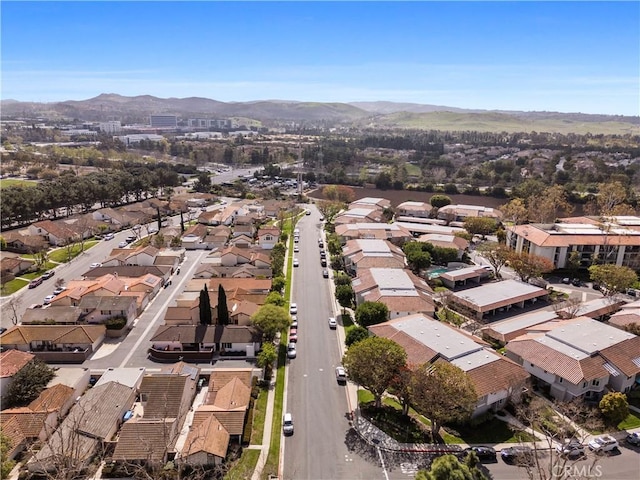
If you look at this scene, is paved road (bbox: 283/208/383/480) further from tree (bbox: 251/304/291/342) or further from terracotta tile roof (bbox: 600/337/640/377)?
terracotta tile roof (bbox: 600/337/640/377)

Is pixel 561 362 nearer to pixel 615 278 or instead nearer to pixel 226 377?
pixel 615 278

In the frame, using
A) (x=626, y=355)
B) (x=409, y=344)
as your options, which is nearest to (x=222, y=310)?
(x=409, y=344)

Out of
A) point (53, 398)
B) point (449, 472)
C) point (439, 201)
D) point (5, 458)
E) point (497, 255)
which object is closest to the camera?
point (449, 472)

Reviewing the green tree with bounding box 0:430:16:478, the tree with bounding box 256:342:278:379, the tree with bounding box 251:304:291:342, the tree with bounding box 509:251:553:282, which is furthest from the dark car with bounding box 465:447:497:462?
the tree with bounding box 509:251:553:282

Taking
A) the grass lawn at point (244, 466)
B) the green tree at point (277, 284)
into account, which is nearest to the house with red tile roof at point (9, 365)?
the grass lawn at point (244, 466)

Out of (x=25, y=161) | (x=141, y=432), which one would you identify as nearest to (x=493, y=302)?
(x=141, y=432)
